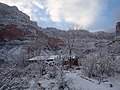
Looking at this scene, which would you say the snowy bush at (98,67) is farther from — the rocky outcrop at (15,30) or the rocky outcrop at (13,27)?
the rocky outcrop at (13,27)

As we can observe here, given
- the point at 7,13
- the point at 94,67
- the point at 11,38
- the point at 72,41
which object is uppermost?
the point at 7,13

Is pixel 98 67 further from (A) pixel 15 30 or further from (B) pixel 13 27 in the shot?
(B) pixel 13 27

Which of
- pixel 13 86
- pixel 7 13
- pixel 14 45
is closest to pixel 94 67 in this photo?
pixel 13 86

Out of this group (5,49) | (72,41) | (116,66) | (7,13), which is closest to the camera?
(116,66)

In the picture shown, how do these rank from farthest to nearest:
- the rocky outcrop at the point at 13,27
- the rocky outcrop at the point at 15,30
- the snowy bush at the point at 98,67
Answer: the rocky outcrop at the point at 13,27 < the rocky outcrop at the point at 15,30 < the snowy bush at the point at 98,67

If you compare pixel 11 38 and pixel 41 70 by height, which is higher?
pixel 11 38

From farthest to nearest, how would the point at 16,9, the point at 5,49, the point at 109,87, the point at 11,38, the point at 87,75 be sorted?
the point at 16,9
the point at 11,38
the point at 5,49
the point at 87,75
the point at 109,87

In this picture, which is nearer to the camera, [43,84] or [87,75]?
[43,84]

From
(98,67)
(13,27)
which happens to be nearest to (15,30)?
(13,27)

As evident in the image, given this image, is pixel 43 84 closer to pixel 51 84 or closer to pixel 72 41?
pixel 51 84

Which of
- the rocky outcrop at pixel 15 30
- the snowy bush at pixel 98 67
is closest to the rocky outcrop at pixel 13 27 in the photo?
the rocky outcrop at pixel 15 30

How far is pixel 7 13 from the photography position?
8912cm

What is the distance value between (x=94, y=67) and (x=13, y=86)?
28.7 ft

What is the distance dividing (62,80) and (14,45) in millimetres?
56646
